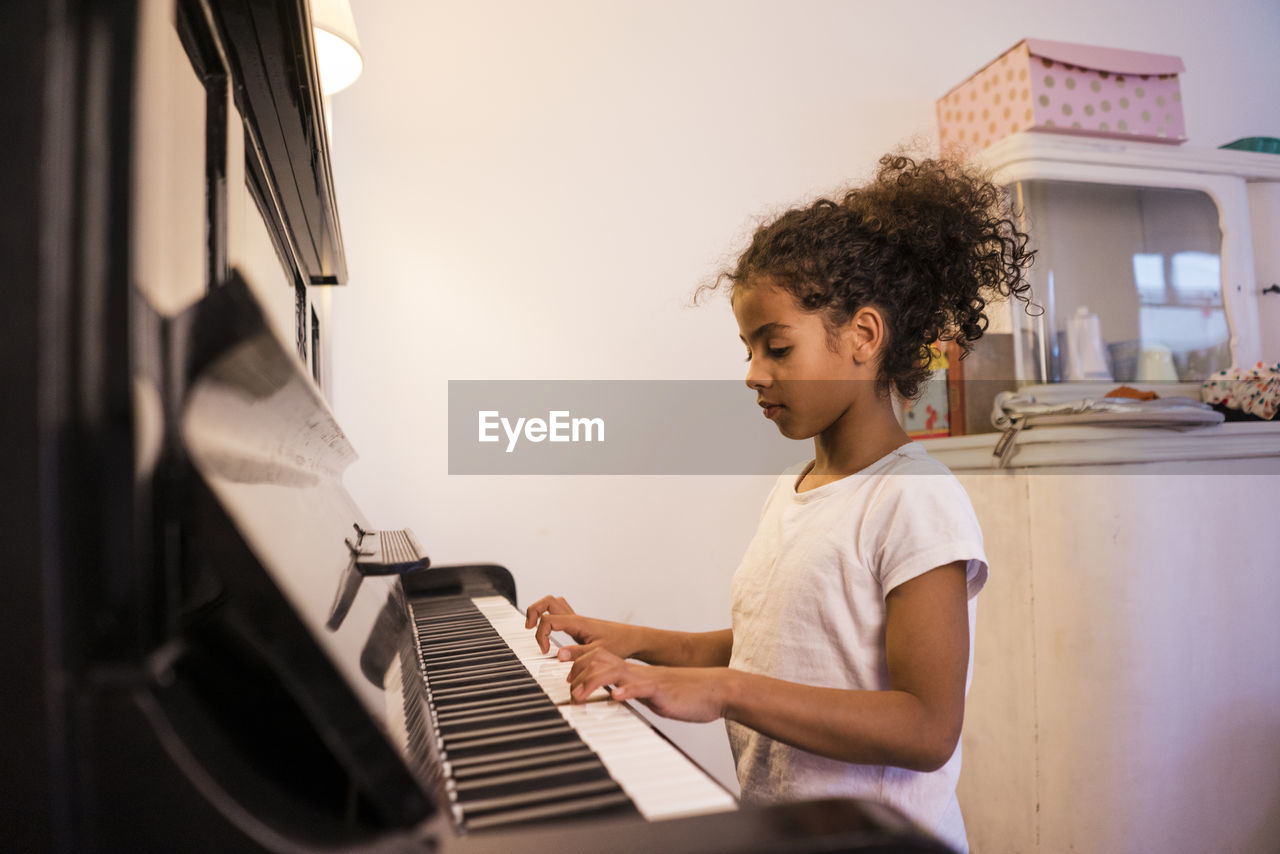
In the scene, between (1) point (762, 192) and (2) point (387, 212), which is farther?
(1) point (762, 192)

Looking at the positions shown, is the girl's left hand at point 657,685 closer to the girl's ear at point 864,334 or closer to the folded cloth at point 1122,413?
the girl's ear at point 864,334

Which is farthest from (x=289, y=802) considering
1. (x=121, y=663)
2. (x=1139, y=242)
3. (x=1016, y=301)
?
(x=1139, y=242)

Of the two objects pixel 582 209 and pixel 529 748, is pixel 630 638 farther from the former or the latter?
pixel 582 209

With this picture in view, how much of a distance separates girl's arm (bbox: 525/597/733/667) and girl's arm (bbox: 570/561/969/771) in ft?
0.83

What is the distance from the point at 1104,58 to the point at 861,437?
56.2 inches

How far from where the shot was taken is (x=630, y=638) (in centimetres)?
103

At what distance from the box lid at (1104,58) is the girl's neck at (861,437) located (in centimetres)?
125

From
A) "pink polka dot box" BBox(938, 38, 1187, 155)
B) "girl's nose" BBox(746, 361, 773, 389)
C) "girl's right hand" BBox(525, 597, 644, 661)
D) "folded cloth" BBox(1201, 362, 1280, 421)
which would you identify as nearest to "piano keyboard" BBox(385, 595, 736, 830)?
"girl's right hand" BBox(525, 597, 644, 661)

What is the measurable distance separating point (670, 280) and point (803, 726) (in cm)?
141

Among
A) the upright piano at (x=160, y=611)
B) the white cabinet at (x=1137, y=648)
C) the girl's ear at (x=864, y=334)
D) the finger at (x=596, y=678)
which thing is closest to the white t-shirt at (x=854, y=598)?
the girl's ear at (x=864, y=334)

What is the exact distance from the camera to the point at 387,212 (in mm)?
1773

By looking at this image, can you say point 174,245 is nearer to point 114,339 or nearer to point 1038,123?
point 114,339

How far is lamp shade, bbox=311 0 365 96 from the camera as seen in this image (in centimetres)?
118

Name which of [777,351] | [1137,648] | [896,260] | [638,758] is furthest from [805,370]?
[1137,648]
